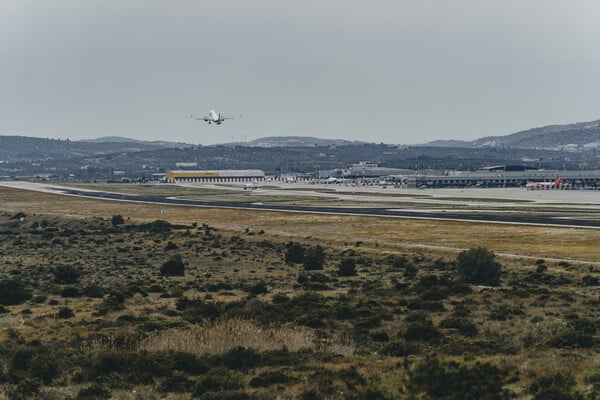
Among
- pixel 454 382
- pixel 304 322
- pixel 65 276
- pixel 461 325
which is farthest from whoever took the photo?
pixel 65 276

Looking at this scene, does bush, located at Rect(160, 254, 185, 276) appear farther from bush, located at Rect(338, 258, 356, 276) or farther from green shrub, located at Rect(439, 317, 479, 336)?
green shrub, located at Rect(439, 317, 479, 336)

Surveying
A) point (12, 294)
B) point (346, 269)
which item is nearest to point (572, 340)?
point (346, 269)

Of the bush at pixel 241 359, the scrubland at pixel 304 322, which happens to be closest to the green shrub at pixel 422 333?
the scrubland at pixel 304 322

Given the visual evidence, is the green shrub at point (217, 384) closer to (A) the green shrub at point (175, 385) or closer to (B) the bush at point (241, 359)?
(A) the green shrub at point (175, 385)

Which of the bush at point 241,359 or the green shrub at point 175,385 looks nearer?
the green shrub at point 175,385

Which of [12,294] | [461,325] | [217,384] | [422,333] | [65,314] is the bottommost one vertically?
[12,294]

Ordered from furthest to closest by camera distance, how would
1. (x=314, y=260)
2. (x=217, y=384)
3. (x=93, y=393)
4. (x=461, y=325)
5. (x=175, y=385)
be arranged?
(x=314, y=260)
(x=461, y=325)
(x=175, y=385)
(x=217, y=384)
(x=93, y=393)

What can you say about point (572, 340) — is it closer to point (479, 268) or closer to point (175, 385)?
point (175, 385)
